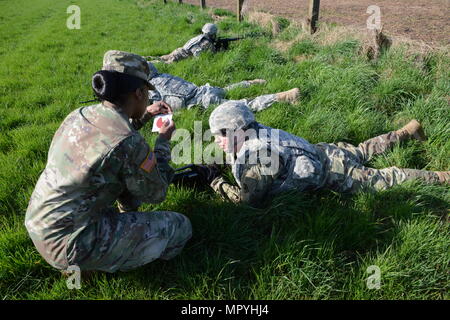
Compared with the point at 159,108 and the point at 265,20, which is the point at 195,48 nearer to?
the point at 265,20

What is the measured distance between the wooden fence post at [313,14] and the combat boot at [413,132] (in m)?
3.79

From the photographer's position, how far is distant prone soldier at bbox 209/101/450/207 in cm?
233

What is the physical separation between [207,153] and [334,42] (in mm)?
3688

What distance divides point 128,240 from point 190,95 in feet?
9.97

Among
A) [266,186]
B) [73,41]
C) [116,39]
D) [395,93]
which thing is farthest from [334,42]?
[73,41]

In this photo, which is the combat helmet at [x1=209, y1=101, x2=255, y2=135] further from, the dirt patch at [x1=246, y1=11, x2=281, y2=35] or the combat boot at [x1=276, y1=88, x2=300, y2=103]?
the dirt patch at [x1=246, y1=11, x2=281, y2=35]

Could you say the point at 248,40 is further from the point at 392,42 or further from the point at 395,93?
the point at 395,93

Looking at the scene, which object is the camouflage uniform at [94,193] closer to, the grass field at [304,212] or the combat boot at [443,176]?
the grass field at [304,212]

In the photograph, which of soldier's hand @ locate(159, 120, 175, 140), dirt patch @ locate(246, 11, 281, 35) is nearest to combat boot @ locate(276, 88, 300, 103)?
soldier's hand @ locate(159, 120, 175, 140)

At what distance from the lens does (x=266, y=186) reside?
2.35 meters

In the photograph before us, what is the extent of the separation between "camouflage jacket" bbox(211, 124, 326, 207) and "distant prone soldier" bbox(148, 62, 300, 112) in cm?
165

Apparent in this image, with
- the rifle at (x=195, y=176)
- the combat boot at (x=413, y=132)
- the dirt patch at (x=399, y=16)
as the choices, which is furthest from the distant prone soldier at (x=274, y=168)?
the dirt patch at (x=399, y=16)

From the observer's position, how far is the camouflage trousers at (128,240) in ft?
5.57

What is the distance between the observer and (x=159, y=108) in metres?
2.62
